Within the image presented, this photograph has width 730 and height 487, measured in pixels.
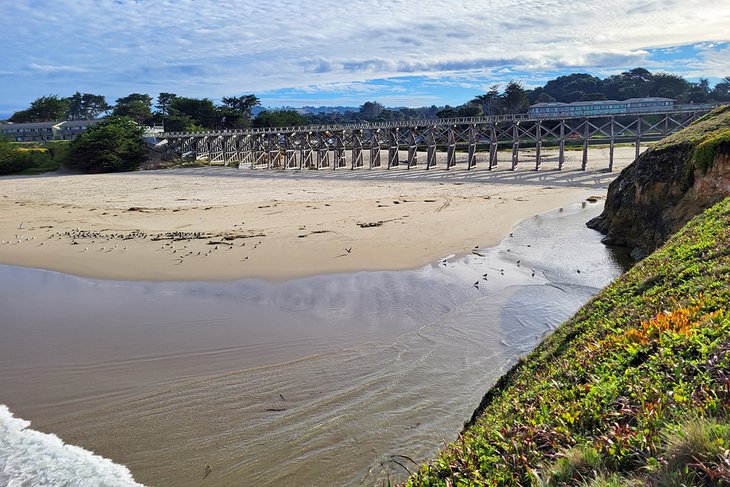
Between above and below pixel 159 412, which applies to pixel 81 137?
above

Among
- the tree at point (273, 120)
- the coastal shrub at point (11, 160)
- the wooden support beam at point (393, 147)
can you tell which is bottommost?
the coastal shrub at point (11, 160)

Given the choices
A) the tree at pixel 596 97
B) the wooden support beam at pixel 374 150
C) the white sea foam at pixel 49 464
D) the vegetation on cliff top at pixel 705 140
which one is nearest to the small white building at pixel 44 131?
the wooden support beam at pixel 374 150

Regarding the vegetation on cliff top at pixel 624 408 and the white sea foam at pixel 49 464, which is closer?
the vegetation on cliff top at pixel 624 408

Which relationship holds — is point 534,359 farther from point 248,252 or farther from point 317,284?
point 248,252

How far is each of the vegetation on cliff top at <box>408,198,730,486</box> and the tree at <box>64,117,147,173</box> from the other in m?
49.8

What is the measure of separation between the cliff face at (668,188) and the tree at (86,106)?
4550 inches

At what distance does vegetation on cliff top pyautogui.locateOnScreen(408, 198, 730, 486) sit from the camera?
9.60 ft

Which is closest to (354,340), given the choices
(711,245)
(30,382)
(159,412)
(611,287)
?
(159,412)

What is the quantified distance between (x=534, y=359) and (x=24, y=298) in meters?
11.4

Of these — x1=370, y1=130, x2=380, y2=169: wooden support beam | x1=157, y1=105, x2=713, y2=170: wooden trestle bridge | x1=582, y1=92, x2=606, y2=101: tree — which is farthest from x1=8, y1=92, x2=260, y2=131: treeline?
x1=582, y1=92, x2=606, y2=101: tree

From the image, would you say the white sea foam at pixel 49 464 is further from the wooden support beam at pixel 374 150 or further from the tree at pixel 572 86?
the tree at pixel 572 86

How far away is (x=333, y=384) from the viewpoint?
24.4 feet

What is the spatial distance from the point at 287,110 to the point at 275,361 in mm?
74459

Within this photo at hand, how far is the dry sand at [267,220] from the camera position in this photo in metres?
15.1
